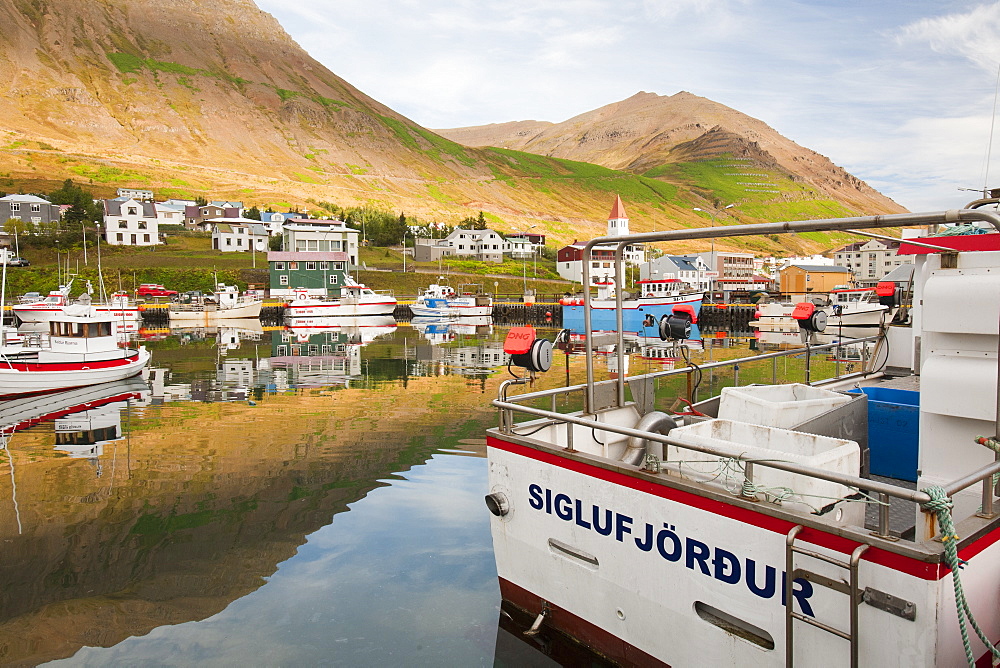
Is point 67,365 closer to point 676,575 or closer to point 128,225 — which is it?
point 676,575

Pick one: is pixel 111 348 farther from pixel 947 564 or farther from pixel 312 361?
pixel 947 564

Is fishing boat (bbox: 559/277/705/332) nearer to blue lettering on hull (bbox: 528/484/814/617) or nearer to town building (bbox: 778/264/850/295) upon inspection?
town building (bbox: 778/264/850/295)

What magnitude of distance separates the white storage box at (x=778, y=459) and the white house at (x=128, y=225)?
109 m

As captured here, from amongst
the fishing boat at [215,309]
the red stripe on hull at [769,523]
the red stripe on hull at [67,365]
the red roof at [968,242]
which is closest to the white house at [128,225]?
the fishing boat at [215,309]

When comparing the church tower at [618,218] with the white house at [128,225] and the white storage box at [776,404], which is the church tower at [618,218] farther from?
the white storage box at [776,404]

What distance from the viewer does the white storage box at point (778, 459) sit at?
4551mm

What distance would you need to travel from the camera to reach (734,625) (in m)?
4.65

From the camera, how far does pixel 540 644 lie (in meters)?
6.58

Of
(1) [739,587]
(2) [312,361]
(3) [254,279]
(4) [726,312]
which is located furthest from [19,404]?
(3) [254,279]

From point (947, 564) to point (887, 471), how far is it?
158 inches

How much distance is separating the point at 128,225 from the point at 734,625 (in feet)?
375

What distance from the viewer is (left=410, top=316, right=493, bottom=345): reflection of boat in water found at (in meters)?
51.8

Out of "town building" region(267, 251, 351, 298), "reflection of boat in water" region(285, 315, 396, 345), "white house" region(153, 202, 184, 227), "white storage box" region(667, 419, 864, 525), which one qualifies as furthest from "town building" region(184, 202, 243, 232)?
"white storage box" region(667, 419, 864, 525)

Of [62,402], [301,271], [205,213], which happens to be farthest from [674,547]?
[205,213]
